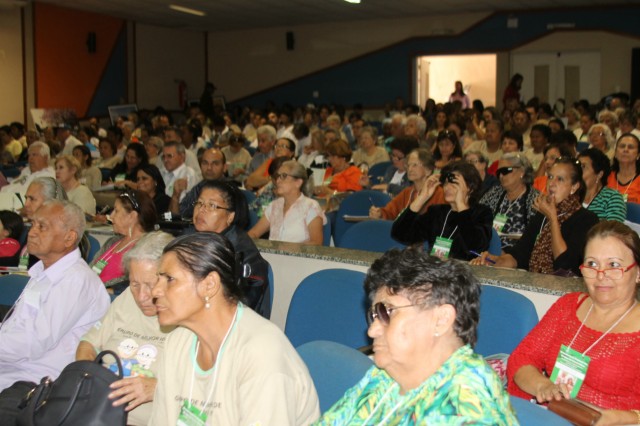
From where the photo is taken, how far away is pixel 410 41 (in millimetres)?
16594

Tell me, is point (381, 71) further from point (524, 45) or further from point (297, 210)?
point (297, 210)

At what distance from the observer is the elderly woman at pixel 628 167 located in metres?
5.50

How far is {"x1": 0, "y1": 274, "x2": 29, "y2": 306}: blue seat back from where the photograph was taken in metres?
3.22

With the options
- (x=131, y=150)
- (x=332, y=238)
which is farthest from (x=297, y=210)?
(x=131, y=150)

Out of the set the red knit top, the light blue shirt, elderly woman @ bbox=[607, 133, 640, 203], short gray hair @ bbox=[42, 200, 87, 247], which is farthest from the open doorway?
the red knit top

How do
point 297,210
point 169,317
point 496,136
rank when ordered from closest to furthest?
point 169,317
point 297,210
point 496,136

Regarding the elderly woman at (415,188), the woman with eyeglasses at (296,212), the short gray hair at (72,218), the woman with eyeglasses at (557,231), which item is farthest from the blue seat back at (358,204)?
the short gray hair at (72,218)

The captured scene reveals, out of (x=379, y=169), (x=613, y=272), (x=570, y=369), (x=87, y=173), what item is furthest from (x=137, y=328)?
(x=87, y=173)

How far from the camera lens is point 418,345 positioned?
5.20 feet

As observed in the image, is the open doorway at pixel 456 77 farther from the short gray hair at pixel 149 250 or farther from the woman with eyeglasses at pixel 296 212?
the short gray hair at pixel 149 250

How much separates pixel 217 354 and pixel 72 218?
1.45 metres

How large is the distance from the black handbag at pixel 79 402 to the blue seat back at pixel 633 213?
3326 millimetres

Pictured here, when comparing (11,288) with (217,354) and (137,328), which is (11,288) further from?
(217,354)

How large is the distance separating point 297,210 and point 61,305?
6.62 ft
